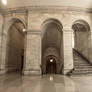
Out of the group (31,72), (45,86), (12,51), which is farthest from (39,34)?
(45,86)

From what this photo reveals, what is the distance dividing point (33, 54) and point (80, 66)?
3.81 m

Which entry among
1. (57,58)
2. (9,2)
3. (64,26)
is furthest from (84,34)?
(9,2)

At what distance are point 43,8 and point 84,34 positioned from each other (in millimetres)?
5229

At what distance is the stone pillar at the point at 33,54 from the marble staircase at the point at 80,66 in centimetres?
259

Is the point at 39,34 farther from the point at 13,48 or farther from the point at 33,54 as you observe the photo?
the point at 13,48

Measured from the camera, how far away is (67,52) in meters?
8.41

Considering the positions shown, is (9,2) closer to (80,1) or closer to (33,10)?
(33,10)

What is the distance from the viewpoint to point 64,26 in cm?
860

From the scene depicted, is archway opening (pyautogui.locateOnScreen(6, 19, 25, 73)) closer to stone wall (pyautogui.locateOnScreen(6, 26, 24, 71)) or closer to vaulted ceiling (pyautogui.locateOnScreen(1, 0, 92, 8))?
stone wall (pyautogui.locateOnScreen(6, 26, 24, 71))

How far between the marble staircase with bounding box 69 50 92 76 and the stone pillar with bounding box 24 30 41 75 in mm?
2591

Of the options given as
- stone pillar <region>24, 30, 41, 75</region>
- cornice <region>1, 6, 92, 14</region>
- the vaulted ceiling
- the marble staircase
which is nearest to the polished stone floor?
the marble staircase

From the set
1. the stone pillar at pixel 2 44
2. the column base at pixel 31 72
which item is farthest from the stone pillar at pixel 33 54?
the stone pillar at pixel 2 44

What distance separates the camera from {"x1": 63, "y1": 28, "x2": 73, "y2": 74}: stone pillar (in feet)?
26.7

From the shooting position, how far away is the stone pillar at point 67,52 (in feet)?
26.7
